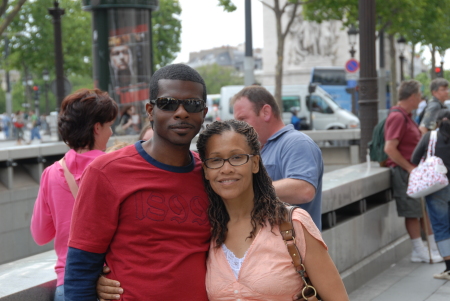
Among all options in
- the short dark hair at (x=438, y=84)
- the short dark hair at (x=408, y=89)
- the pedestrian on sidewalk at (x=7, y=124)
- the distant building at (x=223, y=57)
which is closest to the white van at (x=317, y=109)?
the pedestrian on sidewalk at (x=7, y=124)

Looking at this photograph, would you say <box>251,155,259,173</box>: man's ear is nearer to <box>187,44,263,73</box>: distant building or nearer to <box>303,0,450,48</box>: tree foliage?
<box>303,0,450,48</box>: tree foliage

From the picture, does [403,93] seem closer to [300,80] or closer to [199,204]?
[199,204]

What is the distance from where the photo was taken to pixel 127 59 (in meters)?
14.7

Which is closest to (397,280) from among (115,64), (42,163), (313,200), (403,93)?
(403,93)

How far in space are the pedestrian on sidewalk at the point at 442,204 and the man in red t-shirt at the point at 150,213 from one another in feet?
16.3

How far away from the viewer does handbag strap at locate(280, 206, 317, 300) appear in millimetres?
2580

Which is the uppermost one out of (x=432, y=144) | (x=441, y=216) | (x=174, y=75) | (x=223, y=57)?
(x=223, y=57)

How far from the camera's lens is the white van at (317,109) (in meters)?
31.1

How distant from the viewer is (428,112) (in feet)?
29.1

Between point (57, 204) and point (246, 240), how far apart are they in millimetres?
1016

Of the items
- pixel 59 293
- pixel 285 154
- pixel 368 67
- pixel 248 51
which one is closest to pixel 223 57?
pixel 248 51

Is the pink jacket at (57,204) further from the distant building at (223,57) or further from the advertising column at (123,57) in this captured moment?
the distant building at (223,57)

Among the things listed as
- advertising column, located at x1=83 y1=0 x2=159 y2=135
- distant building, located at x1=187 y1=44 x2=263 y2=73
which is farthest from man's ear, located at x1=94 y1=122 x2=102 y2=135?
distant building, located at x1=187 y1=44 x2=263 y2=73

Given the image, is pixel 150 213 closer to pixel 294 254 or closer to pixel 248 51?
pixel 294 254
